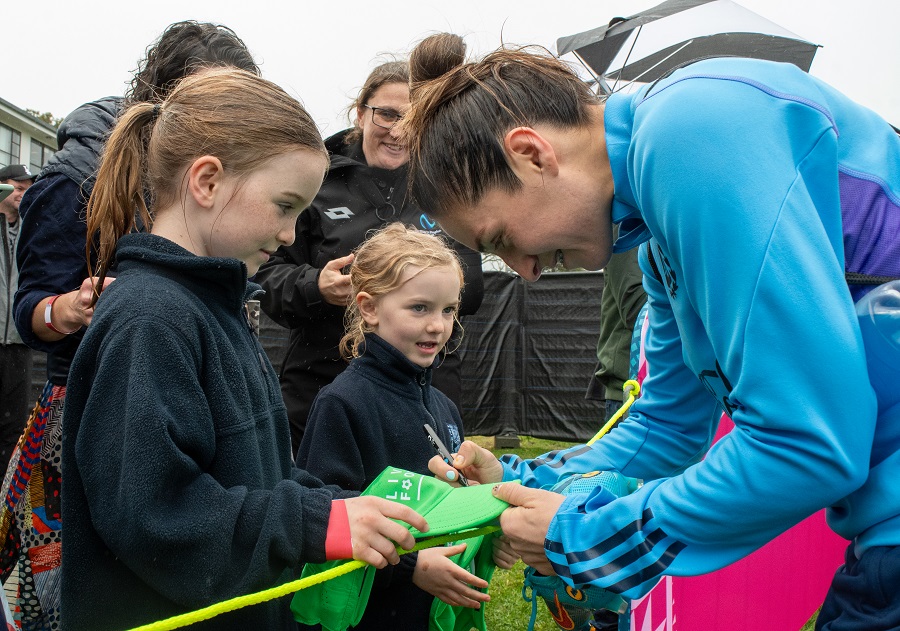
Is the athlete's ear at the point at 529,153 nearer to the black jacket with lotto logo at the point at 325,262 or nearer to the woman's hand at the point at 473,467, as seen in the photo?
the woman's hand at the point at 473,467

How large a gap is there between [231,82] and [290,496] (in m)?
0.99

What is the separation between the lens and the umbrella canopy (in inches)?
279

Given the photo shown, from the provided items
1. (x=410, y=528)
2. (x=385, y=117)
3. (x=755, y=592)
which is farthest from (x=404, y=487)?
(x=755, y=592)

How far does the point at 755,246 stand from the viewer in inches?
47.4

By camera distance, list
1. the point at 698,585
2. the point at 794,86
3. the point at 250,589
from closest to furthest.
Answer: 1. the point at 794,86
2. the point at 250,589
3. the point at 698,585

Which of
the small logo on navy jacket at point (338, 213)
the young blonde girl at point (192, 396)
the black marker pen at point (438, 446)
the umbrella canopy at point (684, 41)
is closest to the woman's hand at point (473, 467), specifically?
the black marker pen at point (438, 446)

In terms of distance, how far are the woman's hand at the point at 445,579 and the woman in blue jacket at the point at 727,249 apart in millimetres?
633

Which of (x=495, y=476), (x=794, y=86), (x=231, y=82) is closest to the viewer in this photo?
(x=794, y=86)

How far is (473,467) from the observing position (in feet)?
7.05

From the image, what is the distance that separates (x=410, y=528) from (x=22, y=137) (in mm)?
27637

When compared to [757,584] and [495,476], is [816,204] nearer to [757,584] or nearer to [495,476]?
[495,476]

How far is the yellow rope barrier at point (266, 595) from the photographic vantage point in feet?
4.31

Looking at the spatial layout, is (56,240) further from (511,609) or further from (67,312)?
(511,609)

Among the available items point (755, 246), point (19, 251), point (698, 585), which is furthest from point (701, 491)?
point (19, 251)
